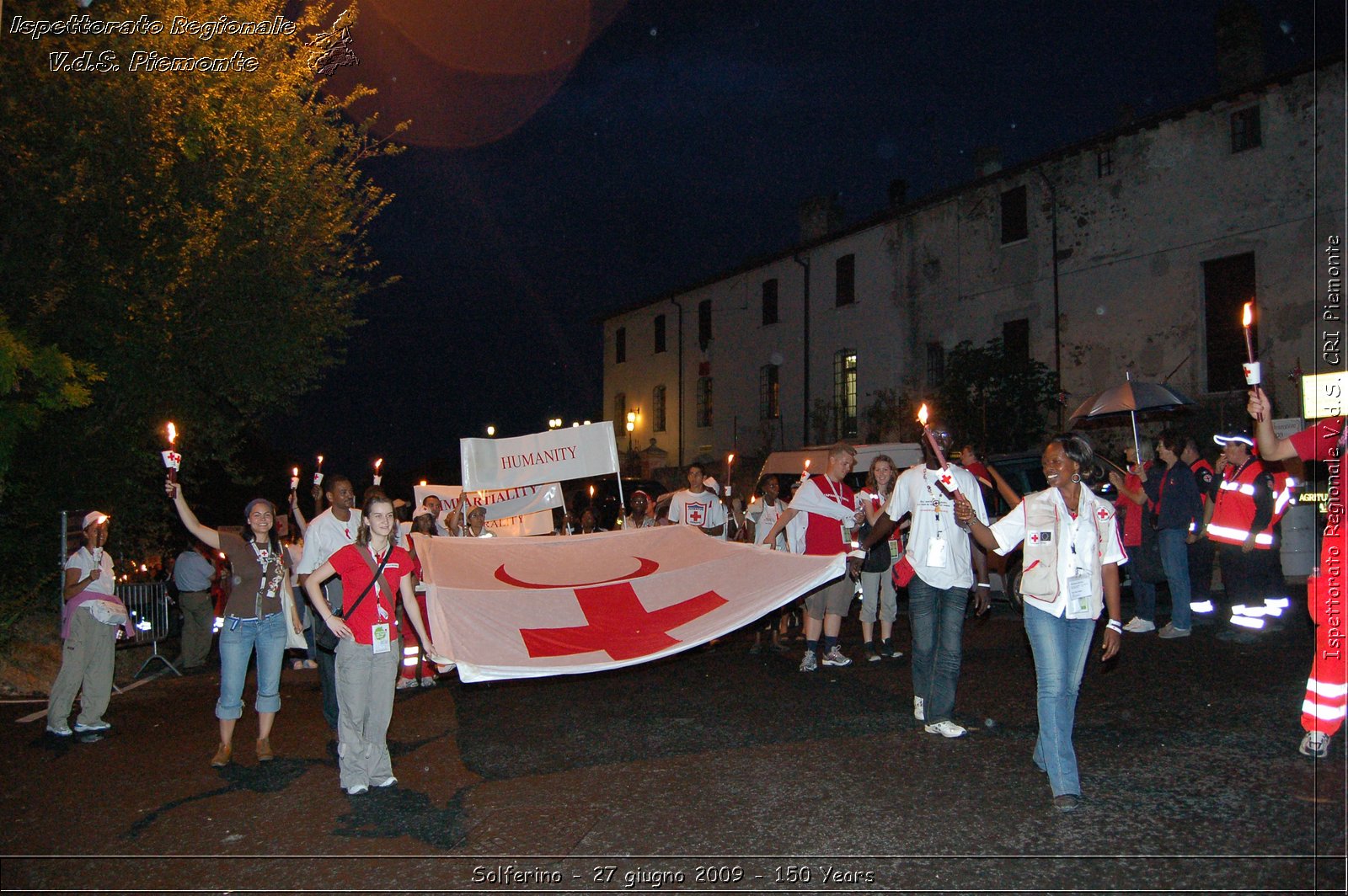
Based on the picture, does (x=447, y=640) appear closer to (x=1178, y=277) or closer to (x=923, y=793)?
(x=923, y=793)

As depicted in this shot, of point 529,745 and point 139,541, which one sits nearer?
point 529,745

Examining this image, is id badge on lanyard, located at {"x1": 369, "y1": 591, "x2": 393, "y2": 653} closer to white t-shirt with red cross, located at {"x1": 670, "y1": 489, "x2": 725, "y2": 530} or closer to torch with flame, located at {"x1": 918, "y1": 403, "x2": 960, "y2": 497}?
torch with flame, located at {"x1": 918, "y1": 403, "x2": 960, "y2": 497}

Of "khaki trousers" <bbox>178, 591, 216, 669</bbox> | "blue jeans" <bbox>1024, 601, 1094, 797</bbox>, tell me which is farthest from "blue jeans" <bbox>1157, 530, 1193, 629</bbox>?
"khaki trousers" <bbox>178, 591, 216, 669</bbox>

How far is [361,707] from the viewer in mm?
6121

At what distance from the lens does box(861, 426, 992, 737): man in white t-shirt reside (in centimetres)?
675

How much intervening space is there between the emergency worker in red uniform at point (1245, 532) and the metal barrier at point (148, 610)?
1261 centimetres

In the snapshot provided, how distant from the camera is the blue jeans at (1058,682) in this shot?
526 cm

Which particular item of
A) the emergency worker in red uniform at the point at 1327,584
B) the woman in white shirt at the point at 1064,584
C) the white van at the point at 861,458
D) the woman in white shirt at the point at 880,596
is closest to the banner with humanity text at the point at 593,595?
the woman in white shirt at the point at 880,596

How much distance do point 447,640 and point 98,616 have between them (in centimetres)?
363

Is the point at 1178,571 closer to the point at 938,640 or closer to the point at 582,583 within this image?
the point at 938,640

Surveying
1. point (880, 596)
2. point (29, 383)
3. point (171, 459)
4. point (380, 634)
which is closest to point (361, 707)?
point (380, 634)

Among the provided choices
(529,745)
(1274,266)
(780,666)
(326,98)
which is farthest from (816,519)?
(1274,266)

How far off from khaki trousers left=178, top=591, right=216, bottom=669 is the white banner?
385 centimetres

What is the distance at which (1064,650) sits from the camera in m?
5.41
